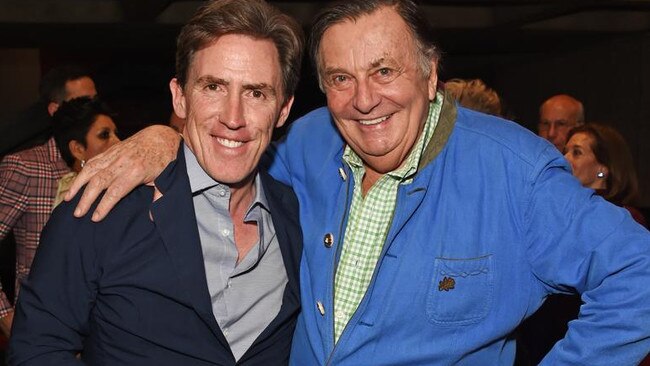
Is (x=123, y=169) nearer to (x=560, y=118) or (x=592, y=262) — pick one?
(x=592, y=262)

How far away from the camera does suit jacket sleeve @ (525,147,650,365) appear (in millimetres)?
1888

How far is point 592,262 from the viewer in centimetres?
191

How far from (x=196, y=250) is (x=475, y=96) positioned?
2044mm

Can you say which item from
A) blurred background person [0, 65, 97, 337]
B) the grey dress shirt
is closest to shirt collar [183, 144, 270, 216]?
the grey dress shirt

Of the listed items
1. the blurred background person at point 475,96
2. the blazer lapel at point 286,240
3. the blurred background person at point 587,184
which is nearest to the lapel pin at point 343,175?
the blazer lapel at point 286,240

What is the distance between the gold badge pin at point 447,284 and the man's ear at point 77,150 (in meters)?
2.72

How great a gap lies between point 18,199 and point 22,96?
8.44 m

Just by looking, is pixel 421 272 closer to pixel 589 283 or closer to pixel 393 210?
pixel 393 210

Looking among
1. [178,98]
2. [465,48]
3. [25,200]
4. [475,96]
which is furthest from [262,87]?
[465,48]

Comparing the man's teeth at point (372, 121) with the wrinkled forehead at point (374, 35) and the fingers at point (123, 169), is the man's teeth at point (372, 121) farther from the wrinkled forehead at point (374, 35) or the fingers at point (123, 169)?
the fingers at point (123, 169)

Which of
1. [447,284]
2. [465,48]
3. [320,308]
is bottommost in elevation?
[320,308]

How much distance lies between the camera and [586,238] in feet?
6.25

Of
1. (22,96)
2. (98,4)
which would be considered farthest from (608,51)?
(22,96)

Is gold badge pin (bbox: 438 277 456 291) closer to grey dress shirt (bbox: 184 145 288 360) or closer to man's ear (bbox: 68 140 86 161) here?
grey dress shirt (bbox: 184 145 288 360)
